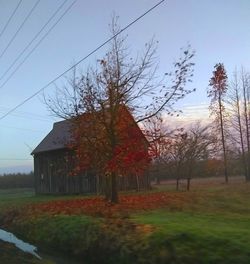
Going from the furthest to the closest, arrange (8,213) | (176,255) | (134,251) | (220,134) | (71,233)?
1. (220,134)
2. (8,213)
3. (71,233)
4. (134,251)
5. (176,255)

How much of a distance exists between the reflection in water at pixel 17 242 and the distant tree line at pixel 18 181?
178 feet

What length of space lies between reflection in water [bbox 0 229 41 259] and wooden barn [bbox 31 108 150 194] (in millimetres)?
15610

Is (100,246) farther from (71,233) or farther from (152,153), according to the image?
(152,153)

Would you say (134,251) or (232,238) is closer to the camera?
(232,238)

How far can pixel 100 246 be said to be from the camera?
15555 mm

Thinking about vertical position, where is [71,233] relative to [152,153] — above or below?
below

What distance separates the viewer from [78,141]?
29.3m

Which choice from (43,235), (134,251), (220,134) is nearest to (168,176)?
(220,134)

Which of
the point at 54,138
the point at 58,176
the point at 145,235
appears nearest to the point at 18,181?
the point at 54,138

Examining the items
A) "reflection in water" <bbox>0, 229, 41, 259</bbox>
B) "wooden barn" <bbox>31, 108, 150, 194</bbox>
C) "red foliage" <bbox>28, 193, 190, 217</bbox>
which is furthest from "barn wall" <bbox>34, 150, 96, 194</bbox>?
"reflection in water" <bbox>0, 229, 41, 259</bbox>

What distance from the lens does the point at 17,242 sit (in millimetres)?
20984

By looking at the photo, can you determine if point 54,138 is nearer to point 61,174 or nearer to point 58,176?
point 58,176

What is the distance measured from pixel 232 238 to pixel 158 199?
724 inches

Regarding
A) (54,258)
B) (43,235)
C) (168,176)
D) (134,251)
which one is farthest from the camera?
(168,176)
